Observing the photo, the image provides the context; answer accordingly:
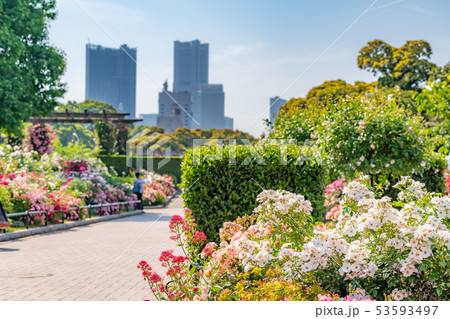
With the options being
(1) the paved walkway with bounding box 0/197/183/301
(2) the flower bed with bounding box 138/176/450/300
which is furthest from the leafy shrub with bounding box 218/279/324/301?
(1) the paved walkway with bounding box 0/197/183/301

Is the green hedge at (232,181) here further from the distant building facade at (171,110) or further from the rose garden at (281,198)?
the distant building facade at (171,110)

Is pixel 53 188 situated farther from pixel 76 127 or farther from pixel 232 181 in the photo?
pixel 76 127

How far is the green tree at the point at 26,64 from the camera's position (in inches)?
781

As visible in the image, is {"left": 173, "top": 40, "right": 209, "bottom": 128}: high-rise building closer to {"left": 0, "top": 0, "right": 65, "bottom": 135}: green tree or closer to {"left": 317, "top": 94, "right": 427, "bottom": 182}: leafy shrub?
{"left": 0, "top": 0, "right": 65, "bottom": 135}: green tree

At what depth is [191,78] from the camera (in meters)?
22.6

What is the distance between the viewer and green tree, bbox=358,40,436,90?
1378 inches

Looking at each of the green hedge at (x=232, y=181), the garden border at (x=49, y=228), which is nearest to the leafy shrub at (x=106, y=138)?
the garden border at (x=49, y=228)

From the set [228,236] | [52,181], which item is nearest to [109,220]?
[52,181]

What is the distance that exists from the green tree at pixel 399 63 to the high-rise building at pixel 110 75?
1972 inches

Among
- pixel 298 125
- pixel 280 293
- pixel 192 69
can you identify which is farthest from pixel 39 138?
pixel 280 293

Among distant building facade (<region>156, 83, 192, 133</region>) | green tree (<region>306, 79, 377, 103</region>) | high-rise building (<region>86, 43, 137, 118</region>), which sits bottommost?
distant building facade (<region>156, 83, 192, 133</region>)

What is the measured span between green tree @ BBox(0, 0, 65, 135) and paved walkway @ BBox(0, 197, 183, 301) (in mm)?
9757

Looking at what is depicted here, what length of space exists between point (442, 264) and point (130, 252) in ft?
24.1

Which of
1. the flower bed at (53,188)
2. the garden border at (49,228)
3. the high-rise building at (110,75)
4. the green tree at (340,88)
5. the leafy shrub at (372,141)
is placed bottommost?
the garden border at (49,228)
